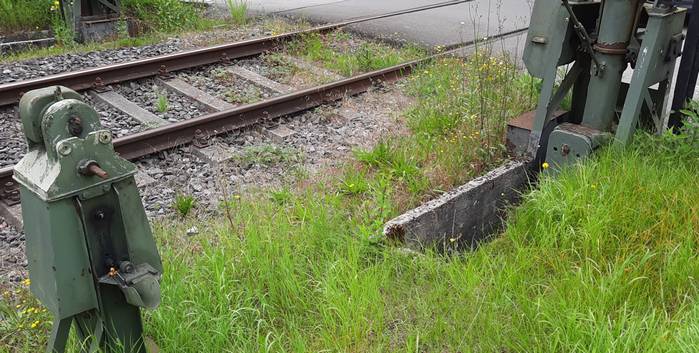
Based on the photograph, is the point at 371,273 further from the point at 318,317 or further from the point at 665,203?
the point at 665,203

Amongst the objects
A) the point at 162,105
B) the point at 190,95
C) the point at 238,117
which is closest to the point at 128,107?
the point at 162,105

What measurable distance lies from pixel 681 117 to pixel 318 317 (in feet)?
11.0

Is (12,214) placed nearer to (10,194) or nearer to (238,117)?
(10,194)

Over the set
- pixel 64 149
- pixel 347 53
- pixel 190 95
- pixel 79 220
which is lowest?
pixel 190 95

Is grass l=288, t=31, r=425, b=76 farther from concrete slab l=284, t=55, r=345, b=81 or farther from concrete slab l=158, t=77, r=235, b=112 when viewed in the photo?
concrete slab l=158, t=77, r=235, b=112

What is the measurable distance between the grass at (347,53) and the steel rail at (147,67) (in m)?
0.26

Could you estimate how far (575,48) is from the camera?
15.7ft

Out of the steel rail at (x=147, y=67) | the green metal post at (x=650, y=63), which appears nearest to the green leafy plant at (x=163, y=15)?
the steel rail at (x=147, y=67)

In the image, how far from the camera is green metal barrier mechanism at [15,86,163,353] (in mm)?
2133

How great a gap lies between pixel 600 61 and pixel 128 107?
4.35 metres

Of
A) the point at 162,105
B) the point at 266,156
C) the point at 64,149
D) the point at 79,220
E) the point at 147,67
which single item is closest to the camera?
the point at 64,149

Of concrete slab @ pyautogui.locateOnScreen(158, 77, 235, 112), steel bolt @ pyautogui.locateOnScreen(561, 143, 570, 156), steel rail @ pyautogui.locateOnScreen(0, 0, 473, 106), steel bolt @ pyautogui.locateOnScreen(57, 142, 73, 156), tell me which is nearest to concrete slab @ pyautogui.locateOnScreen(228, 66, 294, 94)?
steel rail @ pyautogui.locateOnScreen(0, 0, 473, 106)

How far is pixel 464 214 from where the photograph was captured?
4.32m

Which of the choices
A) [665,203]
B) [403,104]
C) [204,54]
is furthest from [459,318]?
[204,54]
